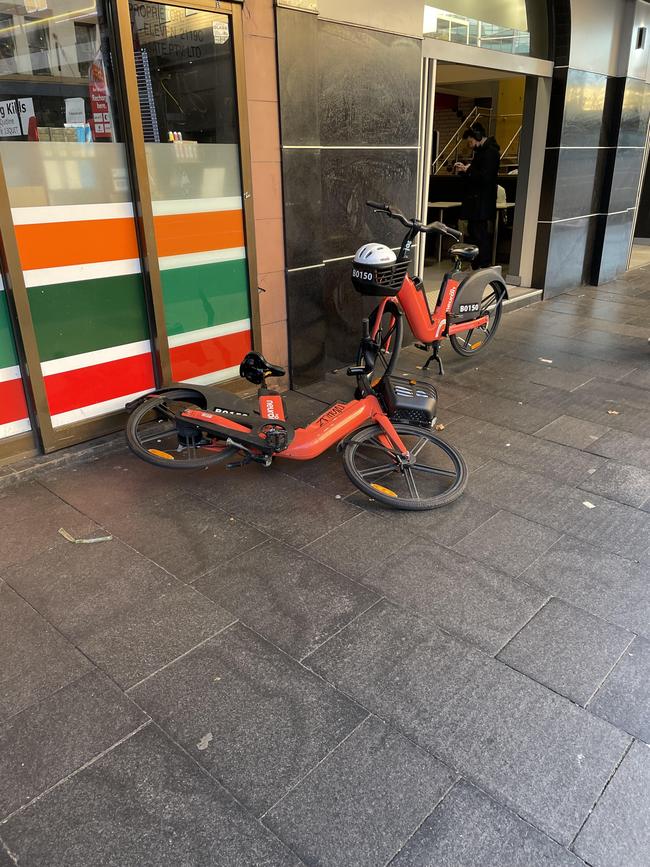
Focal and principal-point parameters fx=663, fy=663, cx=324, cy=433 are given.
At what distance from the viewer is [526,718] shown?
2156mm

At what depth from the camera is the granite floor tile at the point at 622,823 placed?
1735 millimetres

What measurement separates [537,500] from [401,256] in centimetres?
217

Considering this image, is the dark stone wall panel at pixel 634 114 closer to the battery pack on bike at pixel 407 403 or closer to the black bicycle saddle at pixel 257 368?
the battery pack on bike at pixel 407 403

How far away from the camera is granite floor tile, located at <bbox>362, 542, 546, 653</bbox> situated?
8.43 feet

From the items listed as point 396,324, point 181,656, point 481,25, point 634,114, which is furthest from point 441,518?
point 634,114

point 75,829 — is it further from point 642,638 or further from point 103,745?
point 642,638

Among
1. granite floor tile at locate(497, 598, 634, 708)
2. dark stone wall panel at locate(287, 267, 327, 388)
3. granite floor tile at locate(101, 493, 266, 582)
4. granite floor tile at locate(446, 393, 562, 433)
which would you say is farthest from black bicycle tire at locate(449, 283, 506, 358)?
granite floor tile at locate(497, 598, 634, 708)

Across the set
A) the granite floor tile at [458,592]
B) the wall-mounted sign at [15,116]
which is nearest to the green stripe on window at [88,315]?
the wall-mounted sign at [15,116]

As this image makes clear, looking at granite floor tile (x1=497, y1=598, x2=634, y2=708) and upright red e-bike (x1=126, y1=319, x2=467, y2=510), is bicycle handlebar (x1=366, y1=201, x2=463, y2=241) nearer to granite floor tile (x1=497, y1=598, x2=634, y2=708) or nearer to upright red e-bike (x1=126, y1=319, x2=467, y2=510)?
upright red e-bike (x1=126, y1=319, x2=467, y2=510)

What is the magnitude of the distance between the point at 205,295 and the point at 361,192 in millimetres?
1699

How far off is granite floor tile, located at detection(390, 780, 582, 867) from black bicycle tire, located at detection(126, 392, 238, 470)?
7.18 ft

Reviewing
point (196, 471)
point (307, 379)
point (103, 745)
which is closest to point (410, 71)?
point (307, 379)

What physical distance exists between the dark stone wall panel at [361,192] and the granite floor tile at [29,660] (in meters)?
3.54

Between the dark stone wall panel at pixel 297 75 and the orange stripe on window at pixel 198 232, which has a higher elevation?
the dark stone wall panel at pixel 297 75
